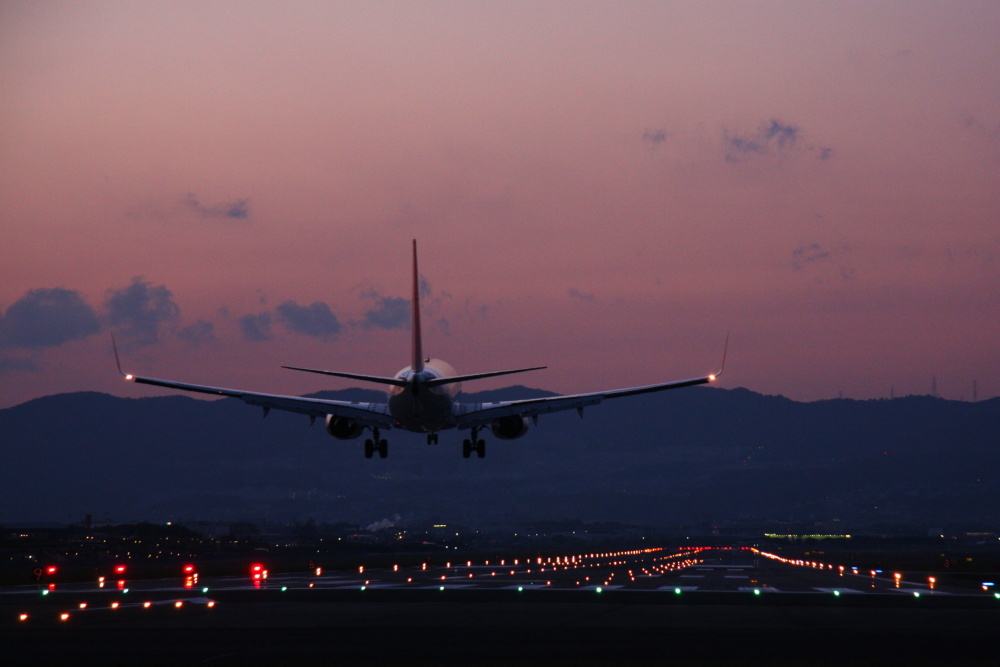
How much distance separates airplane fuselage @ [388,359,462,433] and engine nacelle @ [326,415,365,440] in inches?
147

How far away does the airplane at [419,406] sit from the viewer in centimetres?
5816

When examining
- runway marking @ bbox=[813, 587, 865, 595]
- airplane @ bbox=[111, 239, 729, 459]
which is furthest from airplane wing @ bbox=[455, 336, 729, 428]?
runway marking @ bbox=[813, 587, 865, 595]

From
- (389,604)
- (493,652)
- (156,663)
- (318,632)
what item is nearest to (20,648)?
(156,663)

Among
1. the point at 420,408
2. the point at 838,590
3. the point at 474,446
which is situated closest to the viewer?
the point at 420,408

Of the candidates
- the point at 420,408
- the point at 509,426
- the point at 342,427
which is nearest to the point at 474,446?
the point at 509,426

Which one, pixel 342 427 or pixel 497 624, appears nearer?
pixel 497 624

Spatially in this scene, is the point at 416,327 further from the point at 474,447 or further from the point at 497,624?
the point at 497,624

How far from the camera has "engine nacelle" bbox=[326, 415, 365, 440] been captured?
64.8 metres

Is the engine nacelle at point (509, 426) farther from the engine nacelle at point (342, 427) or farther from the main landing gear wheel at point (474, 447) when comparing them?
the engine nacelle at point (342, 427)

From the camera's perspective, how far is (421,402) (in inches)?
2280

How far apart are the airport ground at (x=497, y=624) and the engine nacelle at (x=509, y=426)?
841 cm

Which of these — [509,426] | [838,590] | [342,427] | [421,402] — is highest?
[421,402]

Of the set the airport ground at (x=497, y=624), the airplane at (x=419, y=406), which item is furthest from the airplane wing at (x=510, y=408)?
the airport ground at (x=497, y=624)

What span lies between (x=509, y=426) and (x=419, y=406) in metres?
8.48
